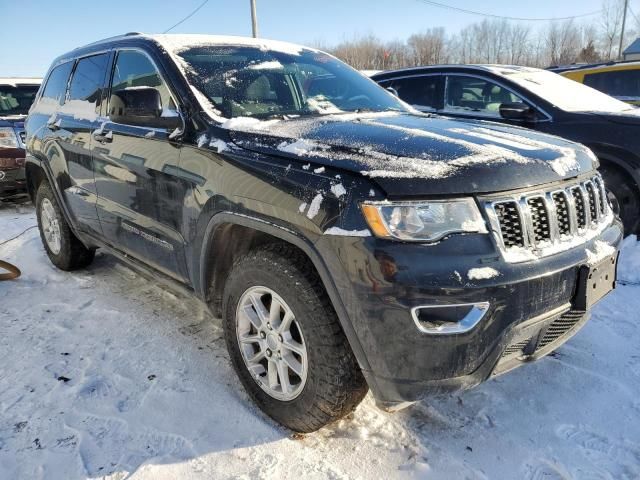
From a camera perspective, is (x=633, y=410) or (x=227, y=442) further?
(x=633, y=410)

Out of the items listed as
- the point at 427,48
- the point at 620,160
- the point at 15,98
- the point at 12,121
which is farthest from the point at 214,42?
the point at 427,48

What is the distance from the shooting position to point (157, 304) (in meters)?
3.76

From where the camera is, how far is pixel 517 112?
4770mm

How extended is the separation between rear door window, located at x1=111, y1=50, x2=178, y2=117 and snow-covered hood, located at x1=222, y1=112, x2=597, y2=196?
47 cm

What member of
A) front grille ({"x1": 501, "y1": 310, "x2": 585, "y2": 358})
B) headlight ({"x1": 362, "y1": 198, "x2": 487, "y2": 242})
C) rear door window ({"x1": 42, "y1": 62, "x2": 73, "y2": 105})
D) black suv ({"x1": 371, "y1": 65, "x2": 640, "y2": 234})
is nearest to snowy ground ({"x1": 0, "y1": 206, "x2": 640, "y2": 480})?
front grille ({"x1": 501, "y1": 310, "x2": 585, "y2": 358})

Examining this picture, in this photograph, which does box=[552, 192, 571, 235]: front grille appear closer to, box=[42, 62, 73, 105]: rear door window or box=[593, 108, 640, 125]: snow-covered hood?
box=[593, 108, 640, 125]: snow-covered hood

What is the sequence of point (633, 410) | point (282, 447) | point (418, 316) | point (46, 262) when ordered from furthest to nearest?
1. point (46, 262)
2. point (633, 410)
3. point (282, 447)
4. point (418, 316)

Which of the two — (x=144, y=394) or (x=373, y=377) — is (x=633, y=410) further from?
(x=144, y=394)

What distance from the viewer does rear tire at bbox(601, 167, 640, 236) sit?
4.51 metres

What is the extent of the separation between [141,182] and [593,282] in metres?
2.37

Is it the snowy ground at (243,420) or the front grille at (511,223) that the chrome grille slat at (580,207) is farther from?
the snowy ground at (243,420)

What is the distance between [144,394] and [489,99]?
4.41 meters

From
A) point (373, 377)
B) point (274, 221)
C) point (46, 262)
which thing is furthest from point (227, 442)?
point (46, 262)

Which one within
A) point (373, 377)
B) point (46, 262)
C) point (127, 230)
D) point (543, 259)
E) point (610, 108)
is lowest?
point (46, 262)
